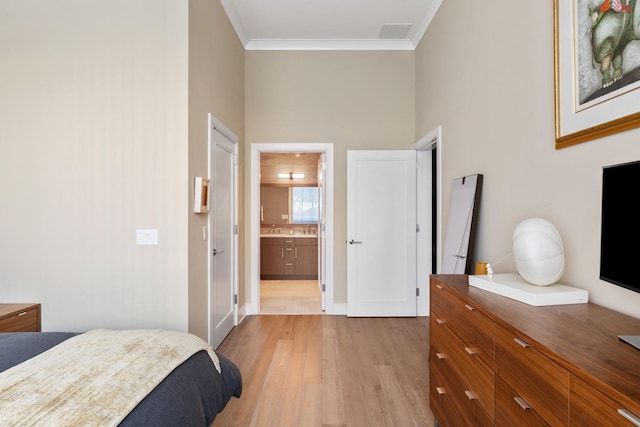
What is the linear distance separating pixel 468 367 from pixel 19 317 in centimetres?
294

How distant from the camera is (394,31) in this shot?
154 inches

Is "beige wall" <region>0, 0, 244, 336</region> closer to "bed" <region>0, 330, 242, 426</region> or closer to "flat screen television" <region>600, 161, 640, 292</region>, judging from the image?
"bed" <region>0, 330, 242, 426</region>

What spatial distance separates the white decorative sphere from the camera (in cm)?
135

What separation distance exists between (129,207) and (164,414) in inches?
69.0

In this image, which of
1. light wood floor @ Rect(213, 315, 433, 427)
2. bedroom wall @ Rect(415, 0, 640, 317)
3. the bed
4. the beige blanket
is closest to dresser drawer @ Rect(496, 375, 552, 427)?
bedroom wall @ Rect(415, 0, 640, 317)

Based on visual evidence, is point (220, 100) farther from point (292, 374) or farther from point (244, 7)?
point (292, 374)

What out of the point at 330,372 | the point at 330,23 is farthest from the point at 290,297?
the point at 330,23

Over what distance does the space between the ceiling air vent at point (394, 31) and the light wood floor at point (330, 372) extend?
351 centimetres

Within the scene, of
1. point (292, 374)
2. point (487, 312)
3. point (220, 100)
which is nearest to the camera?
point (487, 312)

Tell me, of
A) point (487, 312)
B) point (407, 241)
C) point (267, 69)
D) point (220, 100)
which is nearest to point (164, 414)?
point (487, 312)

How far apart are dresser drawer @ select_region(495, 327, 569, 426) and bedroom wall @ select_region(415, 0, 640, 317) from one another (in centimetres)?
51

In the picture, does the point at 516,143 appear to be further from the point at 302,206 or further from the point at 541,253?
the point at 302,206

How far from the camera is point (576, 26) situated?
4.74ft

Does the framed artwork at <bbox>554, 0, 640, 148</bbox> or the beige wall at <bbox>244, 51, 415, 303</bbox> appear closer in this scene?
the framed artwork at <bbox>554, 0, 640, 148</bbox>
